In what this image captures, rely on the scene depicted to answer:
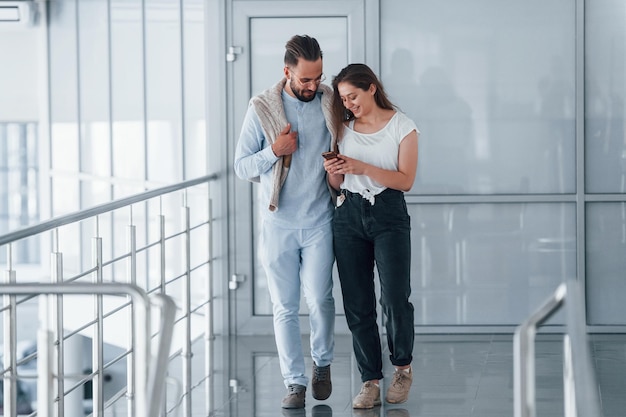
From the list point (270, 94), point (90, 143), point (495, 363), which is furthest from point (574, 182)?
point (90, 143)

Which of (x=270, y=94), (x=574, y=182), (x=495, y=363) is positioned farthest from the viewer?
(x=574, y=182)

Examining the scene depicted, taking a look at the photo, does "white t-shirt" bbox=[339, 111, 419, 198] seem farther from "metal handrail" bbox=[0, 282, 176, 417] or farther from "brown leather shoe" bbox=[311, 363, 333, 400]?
"metal handrail" bbox=[0, 282, 176, 417]

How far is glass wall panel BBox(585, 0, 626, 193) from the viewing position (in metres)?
5.87

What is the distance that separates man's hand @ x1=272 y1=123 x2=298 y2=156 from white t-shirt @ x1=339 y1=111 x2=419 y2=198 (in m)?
0.19

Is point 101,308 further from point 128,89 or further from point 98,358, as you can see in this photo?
point 128,89

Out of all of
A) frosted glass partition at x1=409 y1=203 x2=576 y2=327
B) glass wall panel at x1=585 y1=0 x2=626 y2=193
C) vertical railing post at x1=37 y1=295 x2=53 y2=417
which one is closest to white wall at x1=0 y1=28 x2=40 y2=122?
frosted glass partition at x1=409 y1=203 x2=576 y2=327

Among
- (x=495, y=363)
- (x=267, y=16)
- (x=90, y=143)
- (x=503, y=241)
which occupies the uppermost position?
(x=267, y=16)

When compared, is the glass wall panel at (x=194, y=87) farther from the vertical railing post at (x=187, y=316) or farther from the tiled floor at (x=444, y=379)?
the tiled floor at (x=444, y=379)

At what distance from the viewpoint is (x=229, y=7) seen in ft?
19.8

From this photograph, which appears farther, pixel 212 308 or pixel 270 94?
pixel 212 308

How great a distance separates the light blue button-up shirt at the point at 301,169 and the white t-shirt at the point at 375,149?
0.12 meters

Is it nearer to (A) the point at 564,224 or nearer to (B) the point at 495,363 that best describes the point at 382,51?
(A) the point at 564,224

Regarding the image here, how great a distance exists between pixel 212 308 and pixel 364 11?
1.78 metres

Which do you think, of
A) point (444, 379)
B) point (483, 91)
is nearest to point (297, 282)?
point (444, 379)
